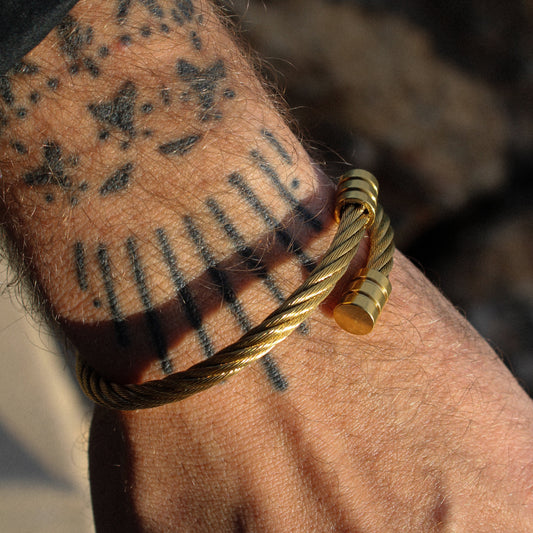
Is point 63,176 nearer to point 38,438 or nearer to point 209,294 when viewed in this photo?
point 209,294

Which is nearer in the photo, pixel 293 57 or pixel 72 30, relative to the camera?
pixel 72 30

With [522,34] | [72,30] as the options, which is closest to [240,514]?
[72,30]

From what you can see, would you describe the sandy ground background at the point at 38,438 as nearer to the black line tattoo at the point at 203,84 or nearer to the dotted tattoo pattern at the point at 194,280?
the dotted tattoo pattern at the point at 194,280

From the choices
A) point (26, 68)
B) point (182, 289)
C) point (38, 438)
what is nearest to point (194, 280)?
point (182, 289)

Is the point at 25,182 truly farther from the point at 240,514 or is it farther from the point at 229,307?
the point at 240,514

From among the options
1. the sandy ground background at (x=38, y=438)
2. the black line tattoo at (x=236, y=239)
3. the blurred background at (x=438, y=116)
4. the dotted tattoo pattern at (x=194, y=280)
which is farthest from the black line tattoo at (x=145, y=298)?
the sandy ground background at (x=38, y=438)

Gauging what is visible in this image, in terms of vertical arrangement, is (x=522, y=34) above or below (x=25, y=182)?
below

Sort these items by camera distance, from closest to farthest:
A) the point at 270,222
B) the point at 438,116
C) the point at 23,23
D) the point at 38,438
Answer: the point at 23,23 < the point at 270,222 < the point at 438,116 < the point at 38,438

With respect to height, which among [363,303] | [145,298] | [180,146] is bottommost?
[363,303]
